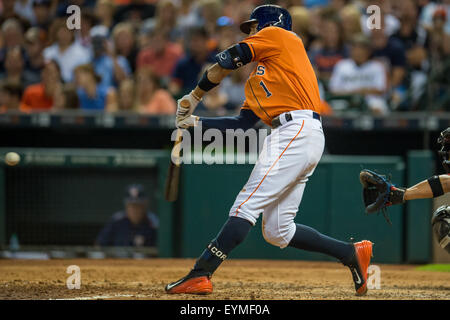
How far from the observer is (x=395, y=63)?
7.66 m

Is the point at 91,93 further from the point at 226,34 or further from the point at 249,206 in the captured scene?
the point at 249,206

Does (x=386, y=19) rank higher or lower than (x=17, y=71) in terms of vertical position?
higher

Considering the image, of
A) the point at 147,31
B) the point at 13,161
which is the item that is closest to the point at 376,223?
the point at 13,161

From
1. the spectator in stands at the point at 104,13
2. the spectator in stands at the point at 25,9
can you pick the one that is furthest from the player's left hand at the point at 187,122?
the spectator in stands at the point at 25,9

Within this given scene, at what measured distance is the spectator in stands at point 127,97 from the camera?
738cm

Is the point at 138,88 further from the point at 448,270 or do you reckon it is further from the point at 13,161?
the point at 448,270

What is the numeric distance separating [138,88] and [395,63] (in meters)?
2.95

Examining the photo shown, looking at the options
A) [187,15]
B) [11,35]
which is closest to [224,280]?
[187,15]

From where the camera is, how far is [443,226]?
416 centimetres

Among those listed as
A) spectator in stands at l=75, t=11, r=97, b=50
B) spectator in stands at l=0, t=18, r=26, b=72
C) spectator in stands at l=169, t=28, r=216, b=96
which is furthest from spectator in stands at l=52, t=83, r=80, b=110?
spectator in stands at l=0, t=18, r=26, b=72

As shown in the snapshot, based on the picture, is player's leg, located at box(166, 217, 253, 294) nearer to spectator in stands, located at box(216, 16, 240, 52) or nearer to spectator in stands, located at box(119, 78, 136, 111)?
spectator in stands, located at box(119, 78, 136, 111)

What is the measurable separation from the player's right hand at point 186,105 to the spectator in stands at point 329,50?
3.95m

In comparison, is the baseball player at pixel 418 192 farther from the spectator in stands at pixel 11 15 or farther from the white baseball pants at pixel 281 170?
the spectator in stands at pixel 11 15

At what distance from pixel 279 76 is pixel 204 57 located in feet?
13.4
